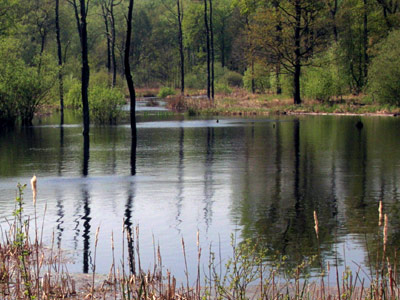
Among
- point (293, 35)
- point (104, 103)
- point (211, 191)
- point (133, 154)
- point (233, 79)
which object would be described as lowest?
point (211, 191)

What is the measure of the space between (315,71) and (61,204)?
167 feet

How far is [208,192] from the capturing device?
1736cm

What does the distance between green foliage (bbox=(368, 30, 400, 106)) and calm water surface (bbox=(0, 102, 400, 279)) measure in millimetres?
19989

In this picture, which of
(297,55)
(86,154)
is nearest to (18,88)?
(86,154)

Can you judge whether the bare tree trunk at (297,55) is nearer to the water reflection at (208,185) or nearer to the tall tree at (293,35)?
the tall tree at (293,35)

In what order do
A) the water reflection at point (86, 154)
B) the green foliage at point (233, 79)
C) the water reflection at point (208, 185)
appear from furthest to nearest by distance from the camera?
the green foliage at point (233, 79)
the water reflection at point (86, 154)
the water reflection at point (208, 185)

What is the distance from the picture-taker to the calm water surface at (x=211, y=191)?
11820 millimetres

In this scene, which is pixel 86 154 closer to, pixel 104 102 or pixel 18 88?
pixel 18 88

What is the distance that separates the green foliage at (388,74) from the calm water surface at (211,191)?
787 inches

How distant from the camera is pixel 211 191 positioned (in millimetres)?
17516

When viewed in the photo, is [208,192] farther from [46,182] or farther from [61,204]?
[46,182]

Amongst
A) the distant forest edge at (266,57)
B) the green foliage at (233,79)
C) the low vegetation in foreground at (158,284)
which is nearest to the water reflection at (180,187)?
the low vegetation in foreground at (158,284)

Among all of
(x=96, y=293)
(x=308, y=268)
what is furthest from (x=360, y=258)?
(x=96, y=293)

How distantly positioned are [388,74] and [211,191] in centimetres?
3972
